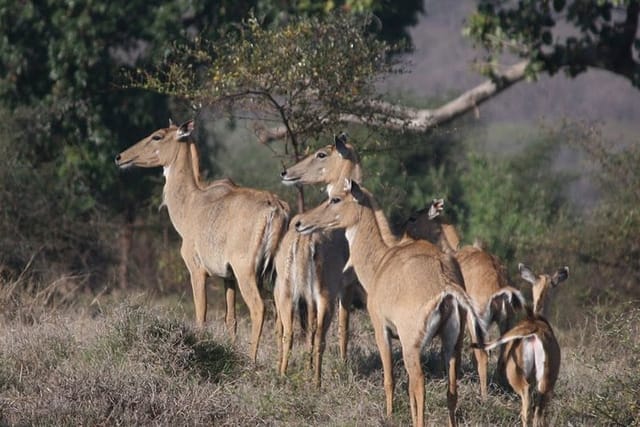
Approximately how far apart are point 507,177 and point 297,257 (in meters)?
13.6

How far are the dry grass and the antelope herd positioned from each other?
30cm

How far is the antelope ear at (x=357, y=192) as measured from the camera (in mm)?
11133

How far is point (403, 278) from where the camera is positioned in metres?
9.95

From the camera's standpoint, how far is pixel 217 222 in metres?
13.3

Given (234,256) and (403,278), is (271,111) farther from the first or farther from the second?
(403,278)

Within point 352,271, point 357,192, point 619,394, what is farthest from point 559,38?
point 619,394

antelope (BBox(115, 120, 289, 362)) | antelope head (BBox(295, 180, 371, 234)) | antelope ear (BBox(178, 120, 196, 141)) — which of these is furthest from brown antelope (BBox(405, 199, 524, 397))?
antelope ear (BBox(178, 120, 196, 141))

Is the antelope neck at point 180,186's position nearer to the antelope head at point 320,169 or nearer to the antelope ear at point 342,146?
the antelope head at point 320,169

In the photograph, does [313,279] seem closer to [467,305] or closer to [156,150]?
[467,305]

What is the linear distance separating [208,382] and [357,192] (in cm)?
207

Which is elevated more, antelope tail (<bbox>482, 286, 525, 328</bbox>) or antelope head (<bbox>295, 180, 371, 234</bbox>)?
antelope head (<bbox>295, 180, 371, 234</bbox>)

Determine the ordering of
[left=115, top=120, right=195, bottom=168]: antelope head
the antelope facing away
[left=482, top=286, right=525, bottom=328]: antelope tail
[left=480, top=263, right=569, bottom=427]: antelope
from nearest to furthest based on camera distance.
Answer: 1. [left=480, top=263, right=569, bottom=427]: antelope
2. [left=482, top=286, right=525, bottom=328]: antelope tail
3. the antelope facing away
4. [left=115, top=120, right=195, bottom=168]: antelope head

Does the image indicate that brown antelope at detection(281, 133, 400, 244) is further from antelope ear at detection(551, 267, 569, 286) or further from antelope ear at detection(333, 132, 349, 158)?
antelope ear at detection(551, 267, 569, 286)

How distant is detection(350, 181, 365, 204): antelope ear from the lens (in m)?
11.1
